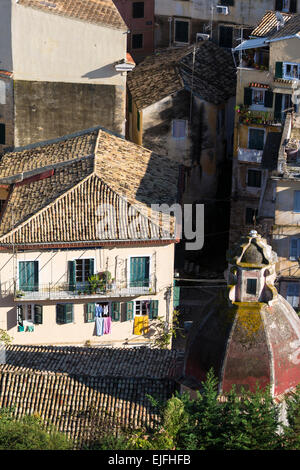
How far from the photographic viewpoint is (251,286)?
57.1 m

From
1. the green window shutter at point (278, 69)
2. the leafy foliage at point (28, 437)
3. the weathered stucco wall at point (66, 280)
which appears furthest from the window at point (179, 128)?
the leafy foliage at point (28, 437)

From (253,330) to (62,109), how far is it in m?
32.8

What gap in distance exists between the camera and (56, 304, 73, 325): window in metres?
76.4

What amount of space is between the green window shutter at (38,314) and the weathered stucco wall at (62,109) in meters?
13.8

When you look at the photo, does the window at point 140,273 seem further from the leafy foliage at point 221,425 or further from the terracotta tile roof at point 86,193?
the leafy foliage at point 221,425

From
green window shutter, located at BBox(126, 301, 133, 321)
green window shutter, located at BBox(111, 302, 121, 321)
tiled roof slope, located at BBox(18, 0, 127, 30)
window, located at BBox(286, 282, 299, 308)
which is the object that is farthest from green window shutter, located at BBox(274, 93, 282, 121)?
green window shutter, located at BBox(111, 302, 121, 321)

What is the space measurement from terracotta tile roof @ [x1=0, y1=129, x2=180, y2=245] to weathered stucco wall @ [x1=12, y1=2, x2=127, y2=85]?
15.3 ft

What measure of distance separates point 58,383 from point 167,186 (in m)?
20.5

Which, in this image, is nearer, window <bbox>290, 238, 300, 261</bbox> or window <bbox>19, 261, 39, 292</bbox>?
window <bbox>19, 261, 39, 292</bbox>

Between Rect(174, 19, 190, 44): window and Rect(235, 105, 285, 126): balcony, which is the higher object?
Rect(174, 19, 190, 44): window

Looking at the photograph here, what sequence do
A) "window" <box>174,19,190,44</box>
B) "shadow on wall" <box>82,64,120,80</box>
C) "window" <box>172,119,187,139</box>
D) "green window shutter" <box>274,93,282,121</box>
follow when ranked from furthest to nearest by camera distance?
1. "window" <box>174,19,190,44</box>
2. "window" <box>172,119,187,139</box>
3. "green window shutter" <box>274,93,282,121</box>
4. "shadow on wall" <box>82,64,120,80</box>

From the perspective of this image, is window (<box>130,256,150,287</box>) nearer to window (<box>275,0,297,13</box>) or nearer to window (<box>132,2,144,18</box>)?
window (<box>275,0,297,13</box>)

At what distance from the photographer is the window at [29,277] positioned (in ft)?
248

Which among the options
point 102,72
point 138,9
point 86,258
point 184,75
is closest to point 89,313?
point 86,258
